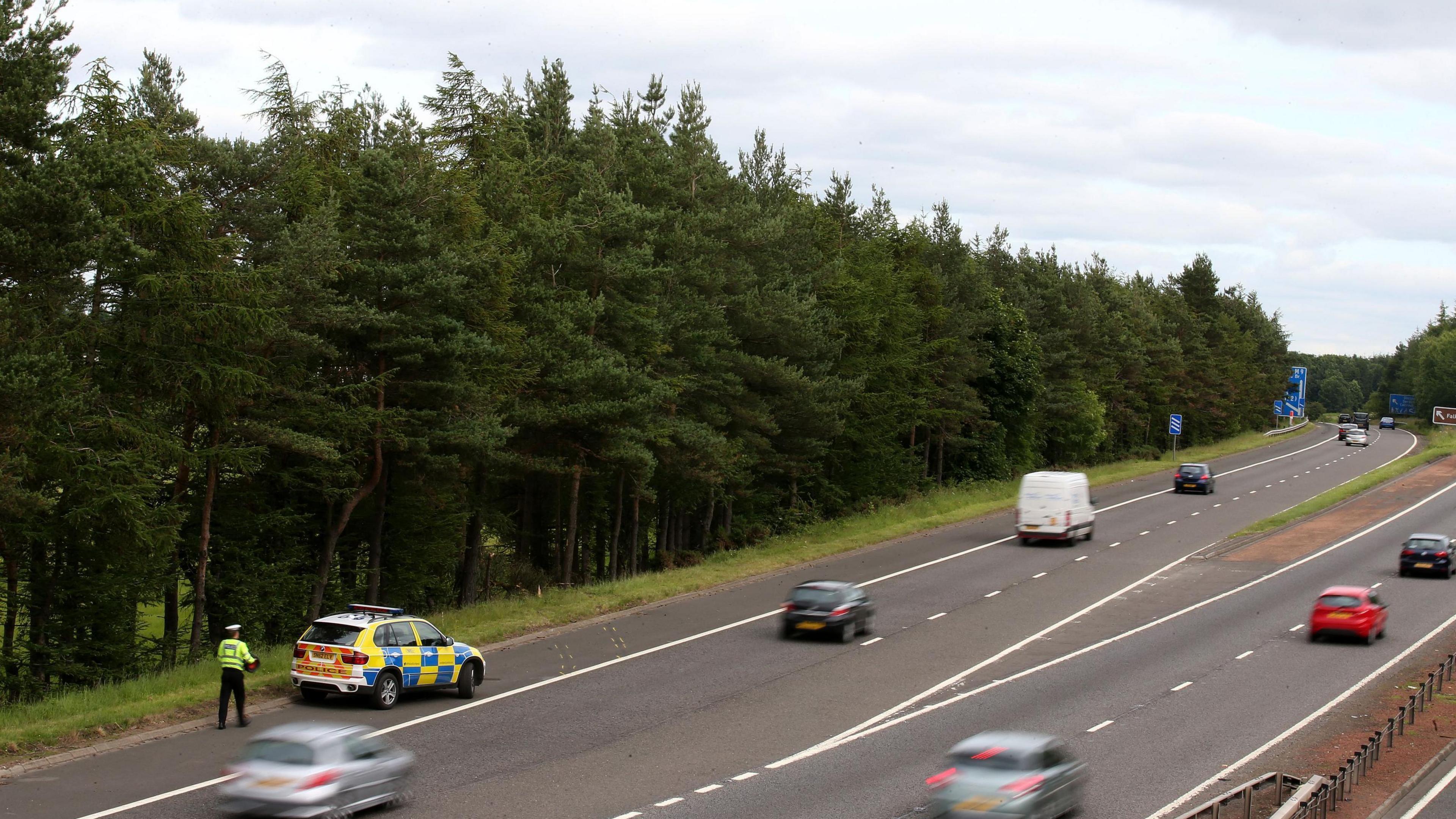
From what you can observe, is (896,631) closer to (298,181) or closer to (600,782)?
(600,782)

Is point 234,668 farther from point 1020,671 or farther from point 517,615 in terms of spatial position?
point 1020,671

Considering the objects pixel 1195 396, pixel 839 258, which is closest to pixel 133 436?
pixel 839 258

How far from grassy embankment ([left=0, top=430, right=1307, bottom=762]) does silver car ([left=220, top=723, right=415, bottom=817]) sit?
17.1 feet

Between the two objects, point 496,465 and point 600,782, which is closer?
point 600,782

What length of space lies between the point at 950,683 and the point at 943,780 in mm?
10229

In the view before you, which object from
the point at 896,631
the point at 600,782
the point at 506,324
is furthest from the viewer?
the point at 506,324

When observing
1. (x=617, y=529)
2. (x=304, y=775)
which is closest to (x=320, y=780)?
(x=304, y=775)

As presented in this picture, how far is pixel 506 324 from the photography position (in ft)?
121

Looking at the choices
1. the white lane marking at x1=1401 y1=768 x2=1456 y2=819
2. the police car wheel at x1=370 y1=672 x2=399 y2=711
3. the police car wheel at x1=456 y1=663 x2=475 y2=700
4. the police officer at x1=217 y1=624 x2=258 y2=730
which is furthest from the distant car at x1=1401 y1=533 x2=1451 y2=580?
the police officer at x1=217 y1=624 x2=258 y2=730

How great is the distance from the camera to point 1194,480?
6369 cm

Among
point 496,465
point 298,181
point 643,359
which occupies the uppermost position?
point 298,181

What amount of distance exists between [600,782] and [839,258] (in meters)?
47.4

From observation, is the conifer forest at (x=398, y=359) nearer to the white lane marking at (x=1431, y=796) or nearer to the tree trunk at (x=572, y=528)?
the tree trunk at (x=572, y=528)

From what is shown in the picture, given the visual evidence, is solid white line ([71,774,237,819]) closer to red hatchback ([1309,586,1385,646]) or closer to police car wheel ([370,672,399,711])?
police car wheel ([370,672,399,711])
